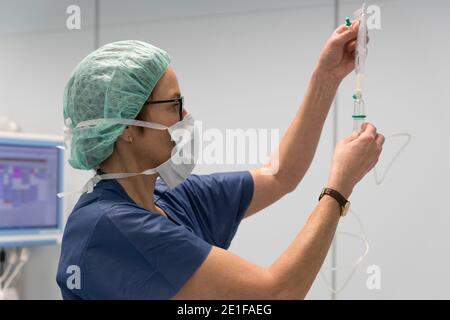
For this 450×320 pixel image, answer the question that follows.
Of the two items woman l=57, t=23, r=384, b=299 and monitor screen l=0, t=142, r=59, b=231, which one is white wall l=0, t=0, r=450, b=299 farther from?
woman l=57, t=23, r=384, b=299

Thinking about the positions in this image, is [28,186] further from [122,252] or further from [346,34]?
[346,34]

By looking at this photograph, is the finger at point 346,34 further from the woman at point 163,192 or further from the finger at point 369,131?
the finger at point 369,131

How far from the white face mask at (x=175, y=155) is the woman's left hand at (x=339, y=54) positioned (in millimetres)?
323

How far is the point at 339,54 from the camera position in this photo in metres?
1.25

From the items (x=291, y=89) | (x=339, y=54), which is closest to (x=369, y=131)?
(x=339, y=54)

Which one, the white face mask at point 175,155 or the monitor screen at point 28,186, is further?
the monitor screen at point 28,186

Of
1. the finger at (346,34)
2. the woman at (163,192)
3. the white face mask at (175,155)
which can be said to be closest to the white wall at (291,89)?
the woman at (163,192)

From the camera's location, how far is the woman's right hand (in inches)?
41.8

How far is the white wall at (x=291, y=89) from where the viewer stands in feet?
6.46

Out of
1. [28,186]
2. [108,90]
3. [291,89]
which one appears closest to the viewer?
[108,90]

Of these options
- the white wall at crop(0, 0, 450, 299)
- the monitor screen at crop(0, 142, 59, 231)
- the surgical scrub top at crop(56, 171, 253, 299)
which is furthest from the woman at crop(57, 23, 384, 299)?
the monitor screen at crop(0, 142, 59, 231)

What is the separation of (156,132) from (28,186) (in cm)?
156

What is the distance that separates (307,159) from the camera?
1386mm
